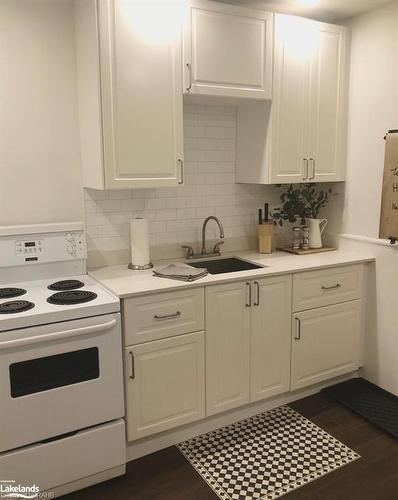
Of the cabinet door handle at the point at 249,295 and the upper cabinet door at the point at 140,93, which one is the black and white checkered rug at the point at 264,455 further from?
the upper cabinet door at the point at 140,93

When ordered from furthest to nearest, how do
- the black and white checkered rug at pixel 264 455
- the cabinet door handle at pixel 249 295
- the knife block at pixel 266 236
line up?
the knife block at pixel 266 236 → the cabinet door handle at pixel 249 295 → the black and white checkered rug at pixel 264 455

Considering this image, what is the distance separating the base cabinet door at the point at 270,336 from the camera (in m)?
2.62

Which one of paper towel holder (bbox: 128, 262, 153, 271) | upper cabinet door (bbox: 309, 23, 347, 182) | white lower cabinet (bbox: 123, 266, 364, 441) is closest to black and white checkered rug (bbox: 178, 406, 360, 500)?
white lower cabinet (bbox: 123, 266, 364, 441)

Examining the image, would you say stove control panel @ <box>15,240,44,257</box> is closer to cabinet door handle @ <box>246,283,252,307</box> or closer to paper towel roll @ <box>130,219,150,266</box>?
paper towel roll @ <box>130,219,150,266</box>

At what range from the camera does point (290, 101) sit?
112 inches

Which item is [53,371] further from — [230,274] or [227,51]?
[227,51]

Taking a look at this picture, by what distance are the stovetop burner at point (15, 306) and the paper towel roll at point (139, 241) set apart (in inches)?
29.4

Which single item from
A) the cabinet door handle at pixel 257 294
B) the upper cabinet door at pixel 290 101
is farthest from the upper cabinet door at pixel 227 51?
the cabinet door handle at pixel 257 294

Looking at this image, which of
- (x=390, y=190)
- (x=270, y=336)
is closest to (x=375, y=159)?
(x=390, y=190)

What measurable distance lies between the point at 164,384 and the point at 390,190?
1.82 meters

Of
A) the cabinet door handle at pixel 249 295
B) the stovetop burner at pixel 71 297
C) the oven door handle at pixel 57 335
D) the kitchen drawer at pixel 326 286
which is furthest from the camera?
the kitchen drawer at pixel 326 286

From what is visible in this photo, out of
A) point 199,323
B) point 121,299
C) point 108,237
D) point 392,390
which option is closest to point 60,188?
point 108,237

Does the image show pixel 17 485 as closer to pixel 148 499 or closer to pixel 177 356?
pixel 148 499

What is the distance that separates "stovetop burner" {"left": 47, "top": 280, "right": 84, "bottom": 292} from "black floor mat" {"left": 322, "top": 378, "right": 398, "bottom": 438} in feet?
6.01
